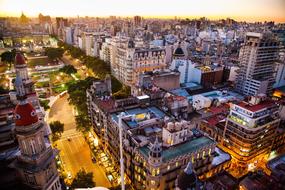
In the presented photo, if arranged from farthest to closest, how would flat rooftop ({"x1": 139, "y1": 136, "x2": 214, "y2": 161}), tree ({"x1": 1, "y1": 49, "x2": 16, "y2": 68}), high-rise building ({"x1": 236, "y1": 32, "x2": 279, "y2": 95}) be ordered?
tree ({"x1": 1, "y1": 49, "x2": 16, "y2": 68})
high-rise building ({"x1": 236, "y1": 32, "x2": 279, "y2": 95})
flat rooftop ({"x1": 139, "y1": 136, "x2": 214, "y2": 161})

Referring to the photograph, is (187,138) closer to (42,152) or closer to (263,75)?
(42,152)

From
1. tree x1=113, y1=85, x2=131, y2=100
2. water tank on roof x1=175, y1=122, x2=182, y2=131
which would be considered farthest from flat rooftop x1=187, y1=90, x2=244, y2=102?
water tank on roof x1=175, y1=122, x2=182, y2=131

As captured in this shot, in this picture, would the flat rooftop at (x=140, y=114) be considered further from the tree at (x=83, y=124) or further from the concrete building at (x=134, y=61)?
the concrete building at (x=134, y=61)

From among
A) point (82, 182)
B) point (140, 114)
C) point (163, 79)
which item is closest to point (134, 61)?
point (163, 79)

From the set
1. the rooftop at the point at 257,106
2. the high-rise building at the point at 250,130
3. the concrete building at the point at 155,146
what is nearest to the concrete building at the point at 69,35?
the concrete building at the point at 155,146

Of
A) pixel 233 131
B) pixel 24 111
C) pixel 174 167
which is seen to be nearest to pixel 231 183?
pixel 174 167

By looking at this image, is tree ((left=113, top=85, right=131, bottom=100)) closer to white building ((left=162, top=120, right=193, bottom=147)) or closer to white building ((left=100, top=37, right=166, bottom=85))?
white building ((left=100, top=37, right=166, bottom=85))

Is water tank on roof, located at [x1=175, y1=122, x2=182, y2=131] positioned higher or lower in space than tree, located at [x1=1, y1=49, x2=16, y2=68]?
higher
